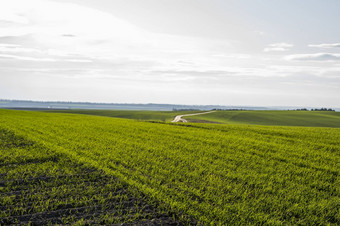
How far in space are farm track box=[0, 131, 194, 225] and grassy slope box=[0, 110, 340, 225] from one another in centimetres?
61

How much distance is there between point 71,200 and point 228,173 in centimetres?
571

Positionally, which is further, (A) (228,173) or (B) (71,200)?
(A) (228,173)

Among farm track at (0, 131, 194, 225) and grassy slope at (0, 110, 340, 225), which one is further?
grassy slope at (0, 110, 340, 225)

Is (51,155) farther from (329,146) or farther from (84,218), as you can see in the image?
(329,146)

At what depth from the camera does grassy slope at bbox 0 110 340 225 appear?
7262 millimetres

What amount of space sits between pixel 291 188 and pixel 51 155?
967cm

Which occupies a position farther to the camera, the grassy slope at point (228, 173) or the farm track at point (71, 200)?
the grassy slope at point (228, 173)

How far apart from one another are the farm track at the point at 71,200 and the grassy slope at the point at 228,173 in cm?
61

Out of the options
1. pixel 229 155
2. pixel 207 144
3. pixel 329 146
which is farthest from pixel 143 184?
pixel 329 146

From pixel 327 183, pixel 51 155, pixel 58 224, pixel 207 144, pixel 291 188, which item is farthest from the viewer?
pixel 207 144

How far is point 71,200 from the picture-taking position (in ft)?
23.2

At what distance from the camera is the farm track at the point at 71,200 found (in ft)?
20.6

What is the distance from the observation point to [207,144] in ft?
52.7

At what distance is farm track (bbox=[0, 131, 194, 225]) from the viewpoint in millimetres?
6273
